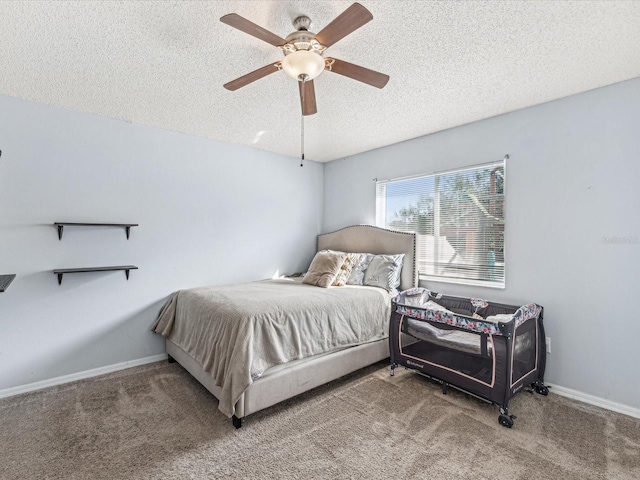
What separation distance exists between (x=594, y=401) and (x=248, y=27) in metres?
3.42

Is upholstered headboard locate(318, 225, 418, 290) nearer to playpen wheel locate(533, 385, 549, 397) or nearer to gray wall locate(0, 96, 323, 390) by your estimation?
gray wall locate(0, 96, 323, 390)

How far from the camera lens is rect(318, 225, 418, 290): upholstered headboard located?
3.54 m

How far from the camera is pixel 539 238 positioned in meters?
2.71

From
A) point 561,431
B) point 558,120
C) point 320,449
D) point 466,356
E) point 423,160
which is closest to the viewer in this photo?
point 320,449

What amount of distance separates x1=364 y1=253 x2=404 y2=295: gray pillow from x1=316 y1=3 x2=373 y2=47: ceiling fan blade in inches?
92.1

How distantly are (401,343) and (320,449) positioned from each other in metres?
1.22

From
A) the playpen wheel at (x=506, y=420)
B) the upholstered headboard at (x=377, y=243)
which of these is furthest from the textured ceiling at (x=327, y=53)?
the playpen wheel at (x=506, y=420)

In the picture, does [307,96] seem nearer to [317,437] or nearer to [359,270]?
[359,270]

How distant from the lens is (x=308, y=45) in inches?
67.6

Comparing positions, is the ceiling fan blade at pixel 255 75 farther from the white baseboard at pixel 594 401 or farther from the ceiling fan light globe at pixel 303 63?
the white baseboard at pixel 594 401

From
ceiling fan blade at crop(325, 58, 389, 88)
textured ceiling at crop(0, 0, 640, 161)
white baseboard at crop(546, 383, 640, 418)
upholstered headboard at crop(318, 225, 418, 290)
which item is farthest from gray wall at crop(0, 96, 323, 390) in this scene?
white baseboard at crop(546, 383, 640, 418)

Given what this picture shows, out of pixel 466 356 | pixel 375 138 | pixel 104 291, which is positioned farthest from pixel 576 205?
pixel 104 291

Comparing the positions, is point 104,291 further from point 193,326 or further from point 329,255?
point 329,255

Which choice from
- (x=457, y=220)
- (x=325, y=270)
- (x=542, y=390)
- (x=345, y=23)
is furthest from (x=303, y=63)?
(x=542, y=390)
